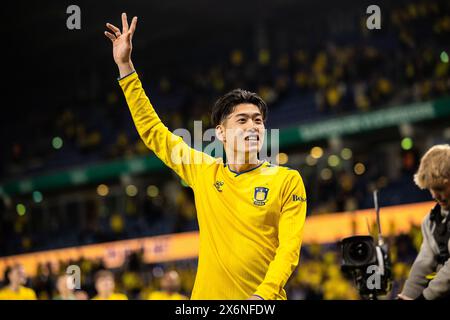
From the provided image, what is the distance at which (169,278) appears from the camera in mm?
10633

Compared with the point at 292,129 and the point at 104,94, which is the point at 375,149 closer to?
the point at 292,129

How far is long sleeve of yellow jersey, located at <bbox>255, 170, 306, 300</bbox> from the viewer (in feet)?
11.5

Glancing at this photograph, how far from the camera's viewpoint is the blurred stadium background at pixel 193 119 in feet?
61.9

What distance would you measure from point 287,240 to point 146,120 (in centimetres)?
107

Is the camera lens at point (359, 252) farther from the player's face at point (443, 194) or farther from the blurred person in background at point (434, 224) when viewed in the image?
the player's face at point (443, 194)

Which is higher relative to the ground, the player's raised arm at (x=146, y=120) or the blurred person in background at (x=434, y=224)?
the player's raised arm at (x=146, y=120)

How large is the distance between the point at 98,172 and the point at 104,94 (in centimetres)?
382

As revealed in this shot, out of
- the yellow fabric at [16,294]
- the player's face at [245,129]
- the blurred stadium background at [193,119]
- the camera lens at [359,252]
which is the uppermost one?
the blurred stadium background at [193,119]

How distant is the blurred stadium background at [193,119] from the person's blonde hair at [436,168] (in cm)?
1011

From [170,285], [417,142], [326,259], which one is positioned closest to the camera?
[170,285]

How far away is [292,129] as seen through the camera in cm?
2222

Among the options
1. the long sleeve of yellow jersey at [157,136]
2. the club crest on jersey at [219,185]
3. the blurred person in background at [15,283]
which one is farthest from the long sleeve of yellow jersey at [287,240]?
the blurred person in background at [15,283]

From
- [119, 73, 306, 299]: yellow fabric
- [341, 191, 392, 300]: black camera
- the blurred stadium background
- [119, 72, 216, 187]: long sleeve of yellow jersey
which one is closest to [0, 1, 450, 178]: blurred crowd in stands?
the blurred stadium background

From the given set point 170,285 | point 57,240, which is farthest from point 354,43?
point 170,285
